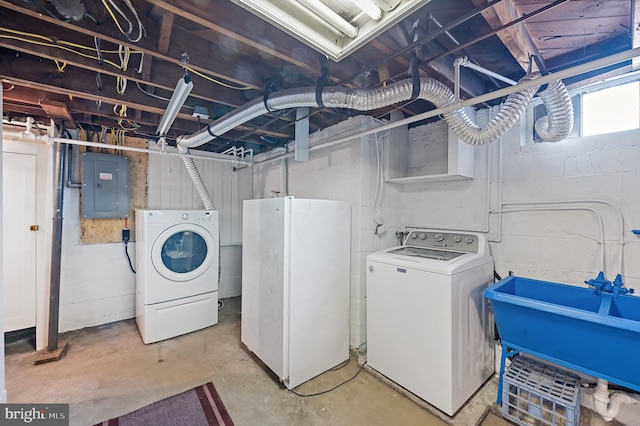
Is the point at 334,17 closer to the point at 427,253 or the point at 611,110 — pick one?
the point at 427,253

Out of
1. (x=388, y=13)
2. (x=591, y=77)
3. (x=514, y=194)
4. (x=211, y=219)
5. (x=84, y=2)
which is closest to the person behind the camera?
(x=388, y=13)

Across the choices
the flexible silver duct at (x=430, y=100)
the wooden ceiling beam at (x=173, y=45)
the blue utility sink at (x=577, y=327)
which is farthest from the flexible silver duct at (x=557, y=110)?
the wooden ceiling beam at (x=173, y=45)

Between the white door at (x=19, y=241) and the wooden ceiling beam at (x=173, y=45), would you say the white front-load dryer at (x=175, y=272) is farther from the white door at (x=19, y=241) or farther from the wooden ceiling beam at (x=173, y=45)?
the wooden ceiling beam at (x=173, y=45)

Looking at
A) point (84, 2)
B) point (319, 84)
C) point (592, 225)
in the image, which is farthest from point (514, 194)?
point (84, 2)

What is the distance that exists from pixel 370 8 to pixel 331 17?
16cm

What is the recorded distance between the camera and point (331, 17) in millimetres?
1036

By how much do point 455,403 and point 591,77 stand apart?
2.40 meters

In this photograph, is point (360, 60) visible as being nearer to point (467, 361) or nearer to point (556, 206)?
point (556, 206)

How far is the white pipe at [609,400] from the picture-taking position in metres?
1.60

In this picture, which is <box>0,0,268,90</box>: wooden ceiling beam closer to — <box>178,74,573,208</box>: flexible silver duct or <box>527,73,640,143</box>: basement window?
<box>178,74,573,208</box>: flexible silver duct

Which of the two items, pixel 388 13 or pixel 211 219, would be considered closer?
pixel 388 13

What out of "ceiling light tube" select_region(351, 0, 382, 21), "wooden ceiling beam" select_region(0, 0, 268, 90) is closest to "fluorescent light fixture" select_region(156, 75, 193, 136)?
"wooden ceiling beam" select_region(0, 0, 268, 90)

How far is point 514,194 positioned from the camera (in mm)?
2115

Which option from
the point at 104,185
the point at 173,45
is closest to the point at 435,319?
the point at 173,45
